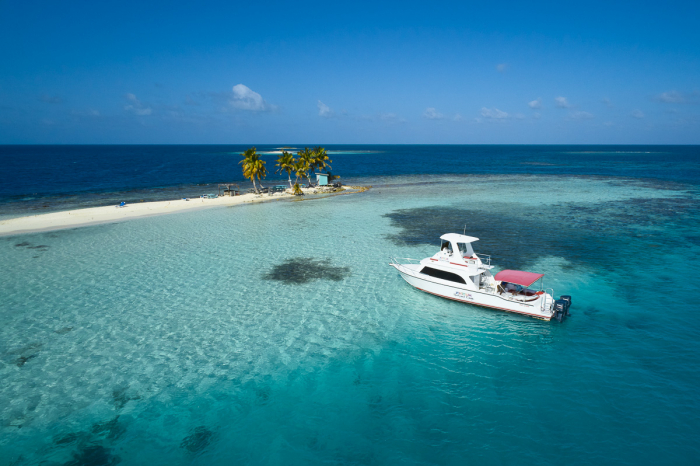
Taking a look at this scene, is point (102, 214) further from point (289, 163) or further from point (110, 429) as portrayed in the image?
point (110, 429)

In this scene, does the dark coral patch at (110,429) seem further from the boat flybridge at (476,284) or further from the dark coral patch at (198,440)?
the boat flybridge at (476,284)

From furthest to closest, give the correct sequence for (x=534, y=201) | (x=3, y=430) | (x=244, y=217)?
(x=534, y=201) < (x=244, y=217) < (x=3, y=430)

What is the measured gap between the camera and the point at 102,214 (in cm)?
5419

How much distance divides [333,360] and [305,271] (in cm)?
1318

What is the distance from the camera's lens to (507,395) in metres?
16.0

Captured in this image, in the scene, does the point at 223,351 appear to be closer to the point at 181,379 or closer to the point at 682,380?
the point at 181,379

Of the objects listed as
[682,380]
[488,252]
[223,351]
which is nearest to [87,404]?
[223,351]

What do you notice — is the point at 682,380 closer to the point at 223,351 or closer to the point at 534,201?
the point at 223,351

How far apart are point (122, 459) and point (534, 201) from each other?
2623 inches

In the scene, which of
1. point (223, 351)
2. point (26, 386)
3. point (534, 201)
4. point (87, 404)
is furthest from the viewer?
point (534, 201)

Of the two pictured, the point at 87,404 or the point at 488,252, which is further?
the point at 488,252

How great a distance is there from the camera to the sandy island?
4700 centimetres

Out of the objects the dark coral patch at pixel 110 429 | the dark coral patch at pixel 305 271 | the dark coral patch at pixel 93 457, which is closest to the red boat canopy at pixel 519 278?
the dark coral patch at pixel 305 271

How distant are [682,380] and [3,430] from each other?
93.8ft
